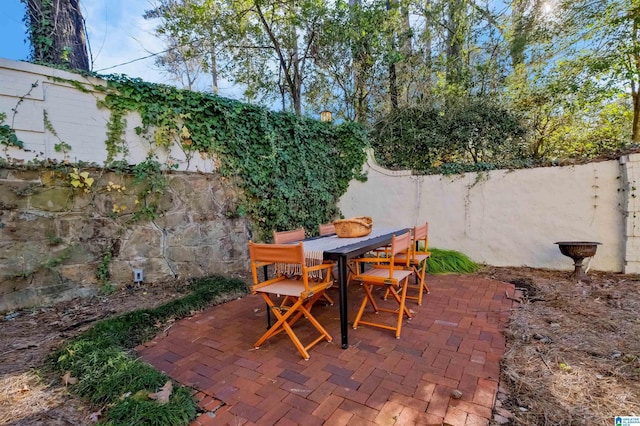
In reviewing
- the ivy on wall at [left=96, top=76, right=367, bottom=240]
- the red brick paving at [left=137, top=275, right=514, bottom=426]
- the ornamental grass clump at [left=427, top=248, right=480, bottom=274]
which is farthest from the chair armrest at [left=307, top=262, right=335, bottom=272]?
the ornamental grass clump at [left=427, top=248, right=480, bottom=274]

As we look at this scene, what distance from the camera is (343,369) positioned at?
2029 millimetres

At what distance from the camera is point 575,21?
5.78 meters

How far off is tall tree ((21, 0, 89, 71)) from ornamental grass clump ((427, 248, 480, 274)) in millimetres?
5605

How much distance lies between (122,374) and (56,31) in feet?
13.6

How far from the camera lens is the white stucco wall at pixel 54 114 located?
2.91 metres

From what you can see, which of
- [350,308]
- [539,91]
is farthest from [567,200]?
[350,308]

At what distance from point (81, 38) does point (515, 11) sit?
809cm

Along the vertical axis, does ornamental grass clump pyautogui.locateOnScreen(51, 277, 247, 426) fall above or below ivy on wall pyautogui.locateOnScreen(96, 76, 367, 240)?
below

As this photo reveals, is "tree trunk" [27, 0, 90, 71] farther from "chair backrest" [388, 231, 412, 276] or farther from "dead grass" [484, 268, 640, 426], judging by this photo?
"dead grass" [484, 268, 640, 426]

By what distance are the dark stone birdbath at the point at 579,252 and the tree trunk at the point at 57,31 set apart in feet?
21.8

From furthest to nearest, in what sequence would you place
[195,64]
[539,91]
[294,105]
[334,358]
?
[195,64], [294,105], [539,91], [334,358]

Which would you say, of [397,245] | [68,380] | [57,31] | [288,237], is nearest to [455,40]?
[397,245]

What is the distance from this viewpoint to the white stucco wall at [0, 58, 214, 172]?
9.55ft

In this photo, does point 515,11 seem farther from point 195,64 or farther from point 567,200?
point 195,64
